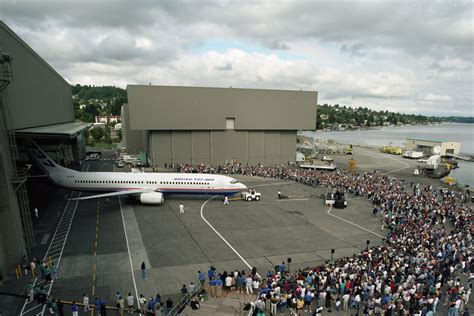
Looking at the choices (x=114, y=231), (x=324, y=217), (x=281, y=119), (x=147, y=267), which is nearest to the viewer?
(x=147, y=267)

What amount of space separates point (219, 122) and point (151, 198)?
33.3 meters

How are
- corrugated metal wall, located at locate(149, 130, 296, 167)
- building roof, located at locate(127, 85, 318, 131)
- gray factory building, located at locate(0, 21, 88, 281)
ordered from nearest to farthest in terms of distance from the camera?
gray factory building, located at locate(0, 21, 88, 281)
building roof, located at locate(127, 85, 318, 131)
corrugated metal wall, located at locate(149, 130, 296, 167)

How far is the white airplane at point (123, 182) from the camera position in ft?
127

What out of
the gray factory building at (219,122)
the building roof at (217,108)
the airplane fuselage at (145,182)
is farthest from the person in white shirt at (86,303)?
the building roof at (217,108)

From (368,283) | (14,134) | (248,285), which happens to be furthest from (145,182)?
(368,283)

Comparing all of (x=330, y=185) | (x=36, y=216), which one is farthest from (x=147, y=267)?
(x=330, y=185)

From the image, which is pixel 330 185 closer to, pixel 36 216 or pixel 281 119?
pixel 281 119

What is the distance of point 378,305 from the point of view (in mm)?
17766

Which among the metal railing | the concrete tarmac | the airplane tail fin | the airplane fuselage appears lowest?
the concrete tarmac

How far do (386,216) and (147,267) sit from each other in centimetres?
2748

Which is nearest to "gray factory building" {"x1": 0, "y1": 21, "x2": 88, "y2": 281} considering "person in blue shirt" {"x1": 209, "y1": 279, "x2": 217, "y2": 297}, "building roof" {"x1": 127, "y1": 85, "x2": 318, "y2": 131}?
"person in blue shirt" {"x1": 209, "y1": 279, "x2": 217, "y2": 297}

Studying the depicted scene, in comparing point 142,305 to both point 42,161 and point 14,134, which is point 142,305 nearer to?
point 14,134

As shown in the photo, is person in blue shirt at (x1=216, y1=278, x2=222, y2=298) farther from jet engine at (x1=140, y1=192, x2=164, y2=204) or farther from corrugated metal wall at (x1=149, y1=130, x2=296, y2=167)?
corrugated metal wall at (x1=149, y1=130, x2=296, y2=167)

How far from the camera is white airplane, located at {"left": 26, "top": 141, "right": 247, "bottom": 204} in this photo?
1524 inches
